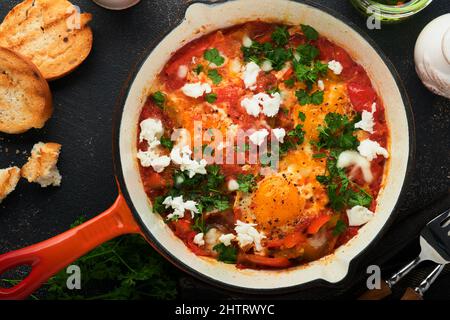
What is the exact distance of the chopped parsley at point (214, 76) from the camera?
3617 millimetres

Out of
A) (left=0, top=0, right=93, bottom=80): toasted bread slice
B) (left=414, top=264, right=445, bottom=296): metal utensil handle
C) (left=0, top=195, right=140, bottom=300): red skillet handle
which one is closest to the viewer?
(left=0, top=195, right=140, bottom=300): red skillet handle

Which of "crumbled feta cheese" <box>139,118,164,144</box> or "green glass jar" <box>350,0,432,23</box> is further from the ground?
"green glass jar" <box>350,0,432,23</box>

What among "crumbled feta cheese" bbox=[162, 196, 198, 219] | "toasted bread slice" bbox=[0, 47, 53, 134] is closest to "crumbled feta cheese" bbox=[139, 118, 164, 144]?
"crumbled feta cheese" bbox=[162, 196, 198, 219]

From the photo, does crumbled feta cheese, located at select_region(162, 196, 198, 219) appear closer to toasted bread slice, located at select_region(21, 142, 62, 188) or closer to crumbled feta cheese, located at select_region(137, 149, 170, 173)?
crumbled feta cheese, located at select_region(137, 149, 170, 173)

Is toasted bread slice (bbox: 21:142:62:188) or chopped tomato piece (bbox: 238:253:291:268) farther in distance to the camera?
toasted bread slice (bbox: 21:142:62:188)

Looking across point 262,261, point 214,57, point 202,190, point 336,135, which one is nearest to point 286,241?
point 262,261

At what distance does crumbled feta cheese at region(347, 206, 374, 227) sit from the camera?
3.61 meters

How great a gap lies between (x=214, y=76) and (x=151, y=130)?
0.45m

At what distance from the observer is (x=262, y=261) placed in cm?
362

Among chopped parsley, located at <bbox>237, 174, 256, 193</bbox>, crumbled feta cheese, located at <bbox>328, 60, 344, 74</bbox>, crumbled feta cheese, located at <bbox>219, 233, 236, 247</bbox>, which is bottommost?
crumbled feta cheese, located at <bbox>219, 233, 236, 247</bbox>

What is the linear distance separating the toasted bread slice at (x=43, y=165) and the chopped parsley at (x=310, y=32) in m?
1.60

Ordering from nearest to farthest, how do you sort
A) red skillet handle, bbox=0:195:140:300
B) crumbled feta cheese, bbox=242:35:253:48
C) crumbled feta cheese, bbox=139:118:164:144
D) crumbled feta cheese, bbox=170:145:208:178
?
red skillet handle, bbox=0:195:140:300 < crumbled feta cheese, bbox=170:145:208:178 < crumbled feta cheese, bbox=139:118:164:144 < crumbled feta cheese, bbox=242:35:253:48

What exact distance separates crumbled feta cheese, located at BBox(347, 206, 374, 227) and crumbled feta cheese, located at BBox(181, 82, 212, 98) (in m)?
1.02

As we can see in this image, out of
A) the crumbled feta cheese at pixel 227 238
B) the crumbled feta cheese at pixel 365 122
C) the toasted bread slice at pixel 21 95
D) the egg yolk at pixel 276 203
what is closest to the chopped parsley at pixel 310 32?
the crumbled feta cheese at pixel 365 122
